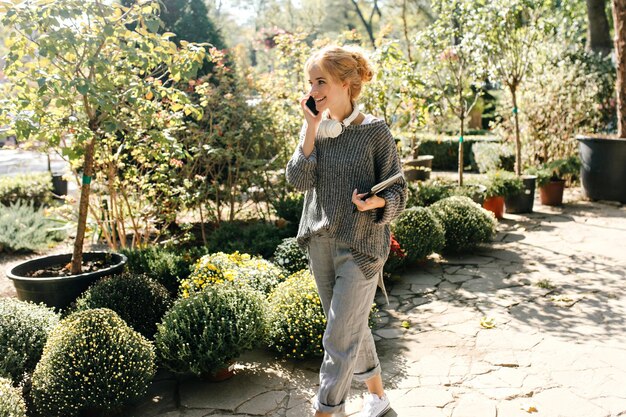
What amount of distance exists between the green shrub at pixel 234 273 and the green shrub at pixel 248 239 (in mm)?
864

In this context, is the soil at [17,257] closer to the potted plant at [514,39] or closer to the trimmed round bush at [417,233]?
the trimmed round bush at [417,233]

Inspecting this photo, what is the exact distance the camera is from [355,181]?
2.56 meters

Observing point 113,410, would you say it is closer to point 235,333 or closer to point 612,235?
point 235,333

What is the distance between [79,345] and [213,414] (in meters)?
0.83

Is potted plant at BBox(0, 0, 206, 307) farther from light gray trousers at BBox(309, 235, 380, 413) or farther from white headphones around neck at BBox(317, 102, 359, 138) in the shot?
light gray trousers at BBox(309, 235, 380, 413)

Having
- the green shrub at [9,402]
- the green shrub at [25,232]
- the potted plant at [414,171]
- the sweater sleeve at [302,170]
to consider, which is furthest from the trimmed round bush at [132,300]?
the potted plant at [414,171]

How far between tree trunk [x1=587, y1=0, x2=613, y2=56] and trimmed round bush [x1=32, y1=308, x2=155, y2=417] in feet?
36.8

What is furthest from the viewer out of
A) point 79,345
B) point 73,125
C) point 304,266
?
point 304,266

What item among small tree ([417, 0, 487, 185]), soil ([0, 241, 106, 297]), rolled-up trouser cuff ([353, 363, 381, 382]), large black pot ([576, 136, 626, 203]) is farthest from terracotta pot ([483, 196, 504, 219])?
rolled-up trouser cuff ([353, 363, 381, 382])

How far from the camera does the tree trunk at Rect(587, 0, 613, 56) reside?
36.4 ft

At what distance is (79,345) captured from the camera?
117 inches

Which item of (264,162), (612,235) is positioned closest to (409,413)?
(264,162)

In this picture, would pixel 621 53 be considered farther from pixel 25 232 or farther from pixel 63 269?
pixel 25 232

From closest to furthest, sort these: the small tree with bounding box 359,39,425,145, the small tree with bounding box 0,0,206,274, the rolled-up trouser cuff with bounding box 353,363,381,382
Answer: the rolled-up trouser cuff with bounding box 353,363,381,382 → the small tree with bounding box 0,0,206,274 → the small tree with bounding box 359,39,425,145
